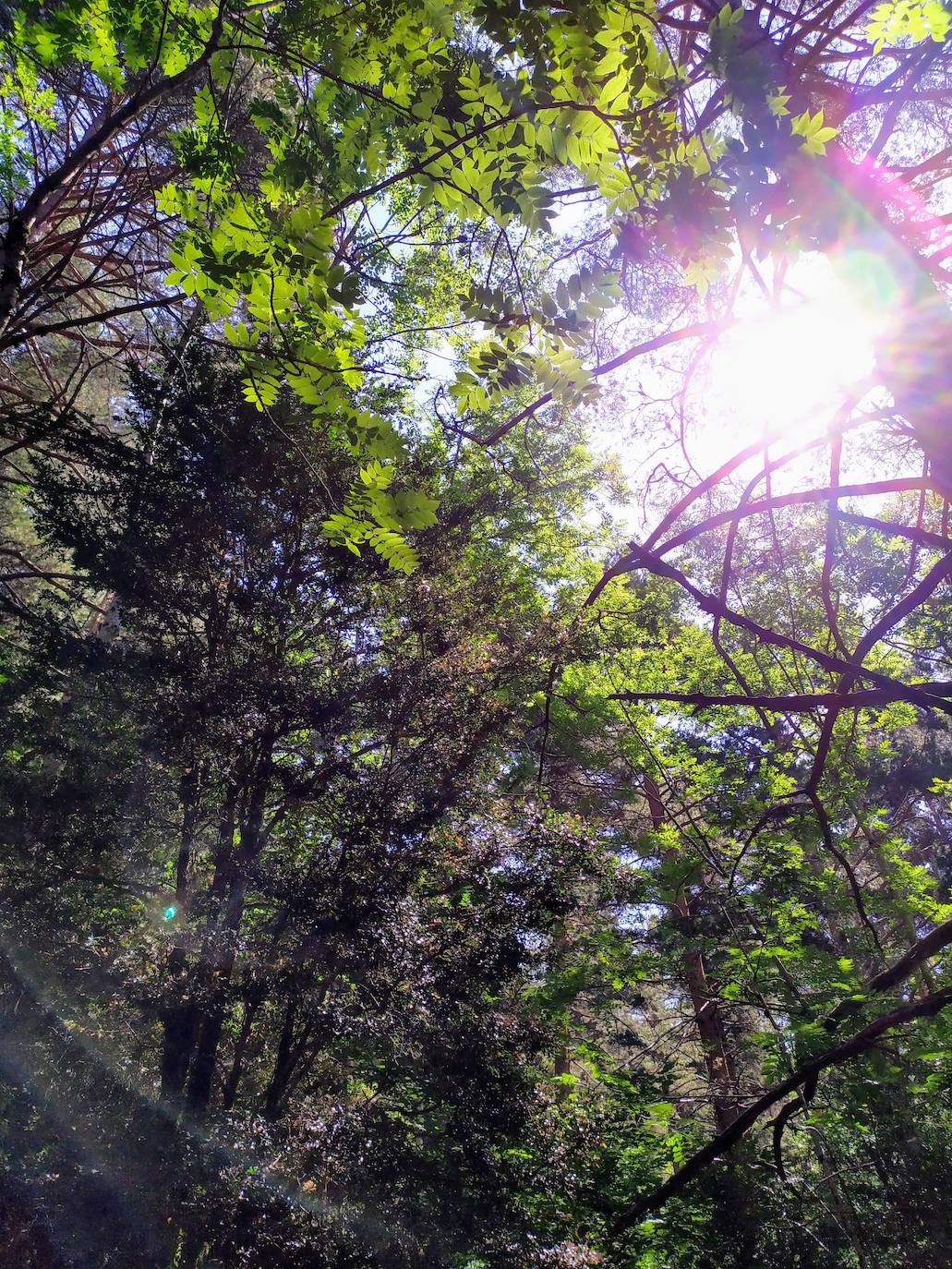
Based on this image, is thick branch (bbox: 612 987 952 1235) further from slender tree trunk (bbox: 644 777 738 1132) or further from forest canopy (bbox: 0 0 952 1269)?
slender tree trunk (bbox: 644 777 738 1132)

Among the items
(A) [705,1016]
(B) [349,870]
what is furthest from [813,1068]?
(A) [705,1016]

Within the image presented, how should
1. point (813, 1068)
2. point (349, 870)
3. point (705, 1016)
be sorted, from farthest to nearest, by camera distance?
point (705, 1016), point (349, 870), point (813, 1068)

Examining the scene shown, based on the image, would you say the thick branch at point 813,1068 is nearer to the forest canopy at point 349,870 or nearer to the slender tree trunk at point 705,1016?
the forest canopy at point 349,870

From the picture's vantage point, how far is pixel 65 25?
75.9 inches

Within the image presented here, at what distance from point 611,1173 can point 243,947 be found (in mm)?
3499

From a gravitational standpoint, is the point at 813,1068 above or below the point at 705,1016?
below

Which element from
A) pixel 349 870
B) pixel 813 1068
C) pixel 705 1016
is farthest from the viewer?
pixel 705 1016

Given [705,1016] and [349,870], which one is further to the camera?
[705,1016]

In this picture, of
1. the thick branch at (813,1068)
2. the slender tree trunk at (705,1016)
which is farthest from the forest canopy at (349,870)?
the thick branch at (813,1068)

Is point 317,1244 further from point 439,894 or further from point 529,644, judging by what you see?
point 529,644

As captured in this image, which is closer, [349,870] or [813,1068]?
[813,1068]

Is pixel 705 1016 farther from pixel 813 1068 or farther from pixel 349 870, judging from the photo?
pixel 813 1068

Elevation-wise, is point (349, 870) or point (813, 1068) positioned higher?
point (349, 870)

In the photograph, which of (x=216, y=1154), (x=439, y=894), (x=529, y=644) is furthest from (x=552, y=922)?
(x=216, y=1154)
